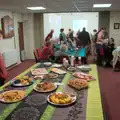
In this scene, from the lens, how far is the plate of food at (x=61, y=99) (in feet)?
6.27

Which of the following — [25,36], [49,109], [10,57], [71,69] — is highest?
[25,36]

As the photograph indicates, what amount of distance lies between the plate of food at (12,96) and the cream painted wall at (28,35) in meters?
6.31

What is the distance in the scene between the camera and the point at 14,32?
7203 mm

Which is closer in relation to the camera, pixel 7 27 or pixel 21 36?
pixel 7 27

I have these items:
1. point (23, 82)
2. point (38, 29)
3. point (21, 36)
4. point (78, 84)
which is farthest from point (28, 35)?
point (78, 84)

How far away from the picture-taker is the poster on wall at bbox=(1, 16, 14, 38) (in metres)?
6.30

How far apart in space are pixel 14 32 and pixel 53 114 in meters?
5.92

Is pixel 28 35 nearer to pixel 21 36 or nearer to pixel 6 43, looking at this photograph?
pixel 21 36

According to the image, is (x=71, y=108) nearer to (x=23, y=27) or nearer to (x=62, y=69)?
(x=62, y=69)

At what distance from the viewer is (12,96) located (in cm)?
205

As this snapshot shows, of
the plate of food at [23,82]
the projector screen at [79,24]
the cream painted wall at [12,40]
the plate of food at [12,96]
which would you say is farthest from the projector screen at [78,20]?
the plate of food at [12,96]

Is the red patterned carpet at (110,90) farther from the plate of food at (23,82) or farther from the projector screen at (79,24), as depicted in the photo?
the projector screen at (79,24)

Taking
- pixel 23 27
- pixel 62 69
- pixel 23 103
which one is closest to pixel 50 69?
pixel 62 69

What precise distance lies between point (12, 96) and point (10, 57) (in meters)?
4.80
